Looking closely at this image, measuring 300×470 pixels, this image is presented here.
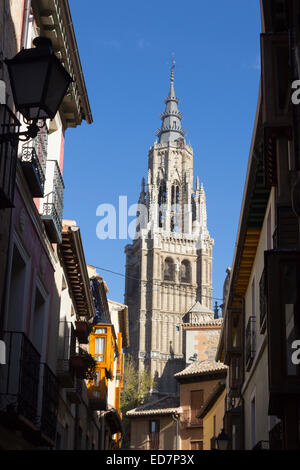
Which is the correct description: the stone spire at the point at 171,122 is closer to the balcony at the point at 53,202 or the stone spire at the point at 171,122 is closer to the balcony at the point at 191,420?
the balcony at the point at 191,420

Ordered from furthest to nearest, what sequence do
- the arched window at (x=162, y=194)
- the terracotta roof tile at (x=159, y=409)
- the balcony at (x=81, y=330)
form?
1. the arched window at (x=162, y=194)
2. the terracotta roof tile at (x=159, y=409)
3. the balcony at (x=81, y=330)

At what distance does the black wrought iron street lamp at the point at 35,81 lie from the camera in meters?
6.36

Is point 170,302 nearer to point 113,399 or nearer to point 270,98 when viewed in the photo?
point 113,399

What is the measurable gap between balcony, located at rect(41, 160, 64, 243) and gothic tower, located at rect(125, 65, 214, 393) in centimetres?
8876

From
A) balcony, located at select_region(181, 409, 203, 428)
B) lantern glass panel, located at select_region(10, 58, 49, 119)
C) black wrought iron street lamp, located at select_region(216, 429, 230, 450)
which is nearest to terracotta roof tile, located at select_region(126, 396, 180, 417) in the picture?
balcony, located at select_region(181, 409, 203, 428)

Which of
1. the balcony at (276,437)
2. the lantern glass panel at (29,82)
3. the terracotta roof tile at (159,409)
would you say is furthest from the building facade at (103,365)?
the lantern glass panel at (29,82)

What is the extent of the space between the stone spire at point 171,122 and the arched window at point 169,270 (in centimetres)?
1914

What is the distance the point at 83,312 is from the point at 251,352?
4.87 m

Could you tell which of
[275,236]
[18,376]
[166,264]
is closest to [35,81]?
Answer: [18,376]

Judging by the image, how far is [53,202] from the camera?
41.1ft

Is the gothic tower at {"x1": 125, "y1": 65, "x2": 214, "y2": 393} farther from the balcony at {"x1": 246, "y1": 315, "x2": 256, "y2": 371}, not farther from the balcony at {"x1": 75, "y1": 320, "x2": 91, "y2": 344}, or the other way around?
the balcony at {"x1": 246, "y1": 315, "x2": 256, "y2": 371}

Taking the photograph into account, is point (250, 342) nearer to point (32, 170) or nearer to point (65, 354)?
point (65, 354)

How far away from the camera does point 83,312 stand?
19.0m

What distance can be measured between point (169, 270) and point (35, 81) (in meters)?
102
